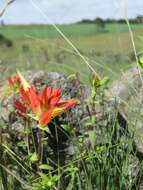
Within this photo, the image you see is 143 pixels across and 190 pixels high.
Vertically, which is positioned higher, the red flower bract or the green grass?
the red flower bract

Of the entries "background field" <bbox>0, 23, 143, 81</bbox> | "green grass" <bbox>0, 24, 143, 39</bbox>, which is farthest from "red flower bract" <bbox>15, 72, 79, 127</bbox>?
"green grass" <bbox>0, 24, 143, 39</bbox>

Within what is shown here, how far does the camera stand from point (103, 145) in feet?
7.73

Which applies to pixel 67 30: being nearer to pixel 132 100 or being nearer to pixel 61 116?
pixel 132 100

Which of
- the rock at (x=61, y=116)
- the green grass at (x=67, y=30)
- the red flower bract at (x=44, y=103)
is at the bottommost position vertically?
the green grass at (x=67, y=30)

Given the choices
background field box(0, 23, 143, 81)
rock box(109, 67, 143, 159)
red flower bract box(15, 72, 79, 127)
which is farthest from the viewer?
rock box(109, 67, 143, 159)

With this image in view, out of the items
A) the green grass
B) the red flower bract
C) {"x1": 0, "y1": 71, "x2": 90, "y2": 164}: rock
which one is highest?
the red flower bract

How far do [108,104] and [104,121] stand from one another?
0.08 m

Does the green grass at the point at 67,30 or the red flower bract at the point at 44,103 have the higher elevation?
the red flower bract at the point at 44,103

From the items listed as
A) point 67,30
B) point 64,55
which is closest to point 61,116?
point 64,55

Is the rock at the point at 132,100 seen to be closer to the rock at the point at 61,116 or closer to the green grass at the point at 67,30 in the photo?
the rock at the point at 61,116

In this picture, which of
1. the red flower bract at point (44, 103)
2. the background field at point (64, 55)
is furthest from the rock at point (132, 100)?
the red flower bract at point (44, 103)

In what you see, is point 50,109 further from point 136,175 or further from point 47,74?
point 47,74

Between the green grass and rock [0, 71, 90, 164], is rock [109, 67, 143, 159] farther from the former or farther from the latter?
the green grass

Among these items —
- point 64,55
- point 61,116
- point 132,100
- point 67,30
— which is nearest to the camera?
point 61,116
